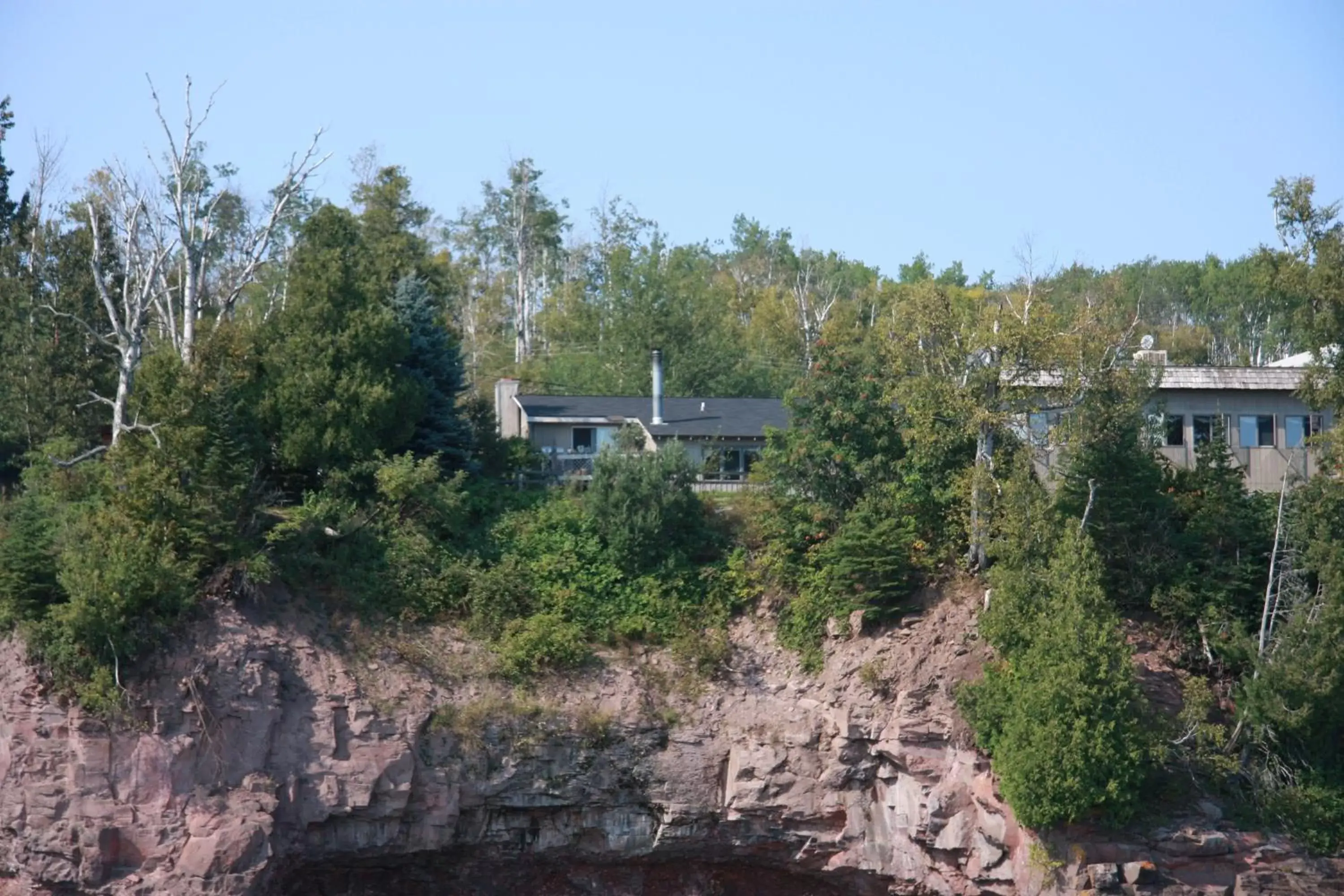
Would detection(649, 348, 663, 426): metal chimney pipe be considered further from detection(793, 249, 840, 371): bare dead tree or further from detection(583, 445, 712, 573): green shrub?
detection(793, 249, 840, 371): bare dead tree

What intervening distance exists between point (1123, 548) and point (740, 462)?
11631mm

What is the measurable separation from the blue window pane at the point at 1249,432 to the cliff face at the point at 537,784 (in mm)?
9501

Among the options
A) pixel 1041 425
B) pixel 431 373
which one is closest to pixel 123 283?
pixel 431 373

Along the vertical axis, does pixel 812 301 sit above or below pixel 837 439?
above

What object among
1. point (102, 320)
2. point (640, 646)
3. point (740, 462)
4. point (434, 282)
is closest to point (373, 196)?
point (434, 282)

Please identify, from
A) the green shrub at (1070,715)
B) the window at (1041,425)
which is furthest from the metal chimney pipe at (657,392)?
the green shrub at (1070,715)

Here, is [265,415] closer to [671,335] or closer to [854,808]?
[854,808]

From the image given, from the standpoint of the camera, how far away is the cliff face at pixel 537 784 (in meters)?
29.0

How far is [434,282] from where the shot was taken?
46.6 meters

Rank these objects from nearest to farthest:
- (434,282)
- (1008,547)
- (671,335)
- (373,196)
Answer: (1008,547) → (434,282) → (373,196) → (671,335)

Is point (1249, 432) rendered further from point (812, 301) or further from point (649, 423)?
point (812, 301)

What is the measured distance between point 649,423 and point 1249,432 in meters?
14.7

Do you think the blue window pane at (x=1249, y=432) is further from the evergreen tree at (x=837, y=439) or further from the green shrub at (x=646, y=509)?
the green shrub at (x=646, y=509)

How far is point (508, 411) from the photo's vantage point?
43000 millimetres
